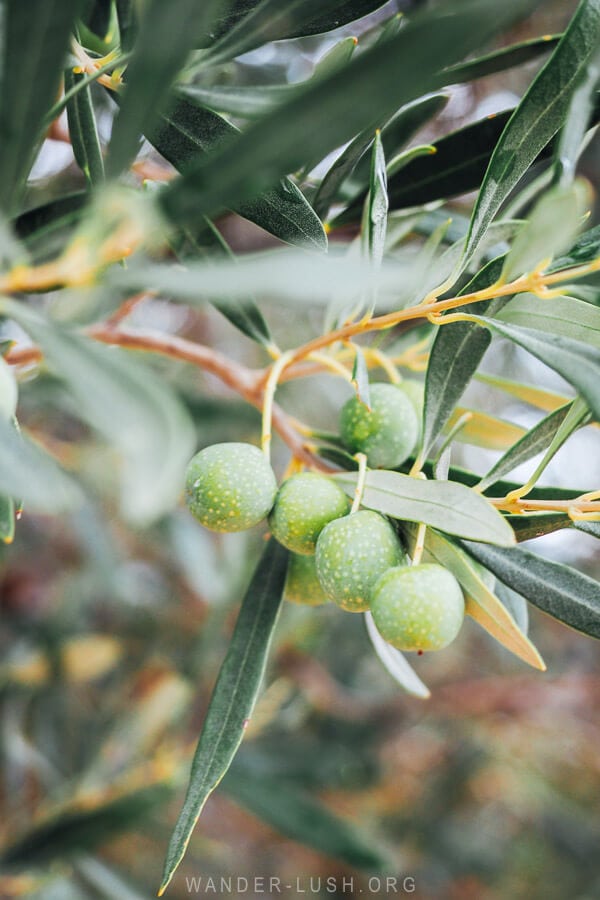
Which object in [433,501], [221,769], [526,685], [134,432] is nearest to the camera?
[134,432]

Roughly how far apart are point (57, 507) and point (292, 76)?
1779 mm

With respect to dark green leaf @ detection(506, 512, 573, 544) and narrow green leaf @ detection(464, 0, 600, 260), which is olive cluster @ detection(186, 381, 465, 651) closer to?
dark green leaf @ detection(506, 512, 573, 544)

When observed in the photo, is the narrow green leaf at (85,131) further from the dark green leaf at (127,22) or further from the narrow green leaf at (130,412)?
the narrow green leaf at (130,412)

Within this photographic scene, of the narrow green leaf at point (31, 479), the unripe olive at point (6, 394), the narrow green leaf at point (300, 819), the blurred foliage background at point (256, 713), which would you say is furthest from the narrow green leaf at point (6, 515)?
the narrow green leaf at point (300, 819)

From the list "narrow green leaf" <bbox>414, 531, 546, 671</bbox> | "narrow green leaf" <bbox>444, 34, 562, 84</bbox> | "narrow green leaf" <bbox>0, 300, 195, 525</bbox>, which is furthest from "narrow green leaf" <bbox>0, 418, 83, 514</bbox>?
"narrow green leaf" <bbox>444, 34, 562, 84</bbox>

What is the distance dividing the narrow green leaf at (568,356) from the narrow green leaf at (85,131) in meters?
0.43

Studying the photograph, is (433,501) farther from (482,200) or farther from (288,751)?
(288,751)

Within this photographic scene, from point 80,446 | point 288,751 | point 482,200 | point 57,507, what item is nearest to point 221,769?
point 57,507

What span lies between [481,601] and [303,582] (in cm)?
25

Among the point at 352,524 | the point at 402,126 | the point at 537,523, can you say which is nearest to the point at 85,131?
the point at 402,126

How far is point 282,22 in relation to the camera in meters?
0.56

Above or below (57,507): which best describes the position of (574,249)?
below

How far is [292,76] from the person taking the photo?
1.83m

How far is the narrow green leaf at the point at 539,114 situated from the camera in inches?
22.9
